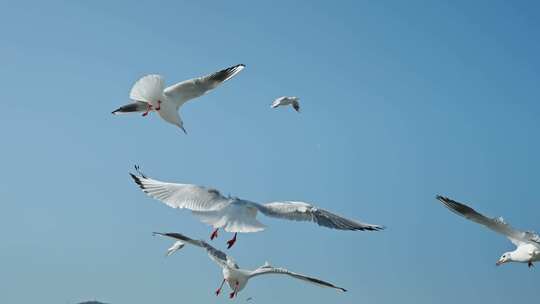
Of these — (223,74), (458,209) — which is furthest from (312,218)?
(223,74)

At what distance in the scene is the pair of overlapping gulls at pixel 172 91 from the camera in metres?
8.80

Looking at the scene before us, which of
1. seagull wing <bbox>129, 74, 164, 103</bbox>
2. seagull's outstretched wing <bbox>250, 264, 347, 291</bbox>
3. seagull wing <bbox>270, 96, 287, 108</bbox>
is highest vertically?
seagull wing <bbox>270, 96, 287, 108</bbox>

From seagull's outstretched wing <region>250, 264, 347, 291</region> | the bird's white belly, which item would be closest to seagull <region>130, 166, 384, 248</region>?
seagull's outstretched wing <region>250, 264, 347, 291</region>

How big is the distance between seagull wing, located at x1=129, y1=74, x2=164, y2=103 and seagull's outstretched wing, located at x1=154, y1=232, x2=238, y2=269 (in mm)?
1953

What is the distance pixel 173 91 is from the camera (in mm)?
9117

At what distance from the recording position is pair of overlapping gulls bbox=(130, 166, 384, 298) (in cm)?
661

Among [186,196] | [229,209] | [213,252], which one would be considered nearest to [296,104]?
[213,252]

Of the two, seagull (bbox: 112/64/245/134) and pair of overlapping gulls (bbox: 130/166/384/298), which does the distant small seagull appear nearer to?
seagull (bbox: 112/64/245/134)

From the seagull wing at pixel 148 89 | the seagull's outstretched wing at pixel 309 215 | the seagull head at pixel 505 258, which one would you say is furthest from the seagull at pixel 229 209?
the seagull head at pixel 505 258

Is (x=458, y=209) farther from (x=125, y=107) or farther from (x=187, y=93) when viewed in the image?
(x=125, y=107)

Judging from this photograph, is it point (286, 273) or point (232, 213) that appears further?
point (286, 273)

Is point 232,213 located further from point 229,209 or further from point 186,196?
point 186,196

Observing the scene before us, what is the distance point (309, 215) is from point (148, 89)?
2784mm

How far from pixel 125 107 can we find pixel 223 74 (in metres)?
1.74
